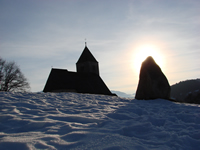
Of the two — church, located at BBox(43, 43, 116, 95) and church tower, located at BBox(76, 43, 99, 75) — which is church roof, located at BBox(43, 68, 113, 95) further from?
church tower, located at BBox(76, 43, 99, 75)

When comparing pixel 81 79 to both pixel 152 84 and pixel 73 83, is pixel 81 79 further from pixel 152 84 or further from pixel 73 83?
pixel 152 84

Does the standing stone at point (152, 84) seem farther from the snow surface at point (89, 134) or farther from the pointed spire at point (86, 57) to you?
the pointed spire at point (86, 57)

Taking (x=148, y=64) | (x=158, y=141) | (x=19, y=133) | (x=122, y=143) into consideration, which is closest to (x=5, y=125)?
(x=19, y=133)

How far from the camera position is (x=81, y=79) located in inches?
1183

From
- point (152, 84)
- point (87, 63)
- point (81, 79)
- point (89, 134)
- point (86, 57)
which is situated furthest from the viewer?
point (86, 57)

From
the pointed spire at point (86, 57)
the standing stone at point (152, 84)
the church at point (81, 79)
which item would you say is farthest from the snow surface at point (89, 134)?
the pointed spire at point (86, 57)

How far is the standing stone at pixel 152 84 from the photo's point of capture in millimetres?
10078

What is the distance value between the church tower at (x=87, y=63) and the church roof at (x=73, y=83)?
5.18ft

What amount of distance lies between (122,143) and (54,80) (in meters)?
25.1

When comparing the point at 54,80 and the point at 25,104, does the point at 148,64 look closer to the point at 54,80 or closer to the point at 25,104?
the point at 25,104

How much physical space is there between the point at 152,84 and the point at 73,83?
1972 centimetres

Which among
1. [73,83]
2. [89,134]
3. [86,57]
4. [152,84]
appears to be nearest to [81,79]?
[73,83]

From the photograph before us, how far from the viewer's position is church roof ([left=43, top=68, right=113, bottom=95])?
26.6 meters

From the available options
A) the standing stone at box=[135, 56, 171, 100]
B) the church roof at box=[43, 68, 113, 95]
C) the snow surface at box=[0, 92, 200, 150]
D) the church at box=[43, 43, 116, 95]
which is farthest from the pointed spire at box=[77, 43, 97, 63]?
the snow surface at box=[0, 92, 200, 150]
